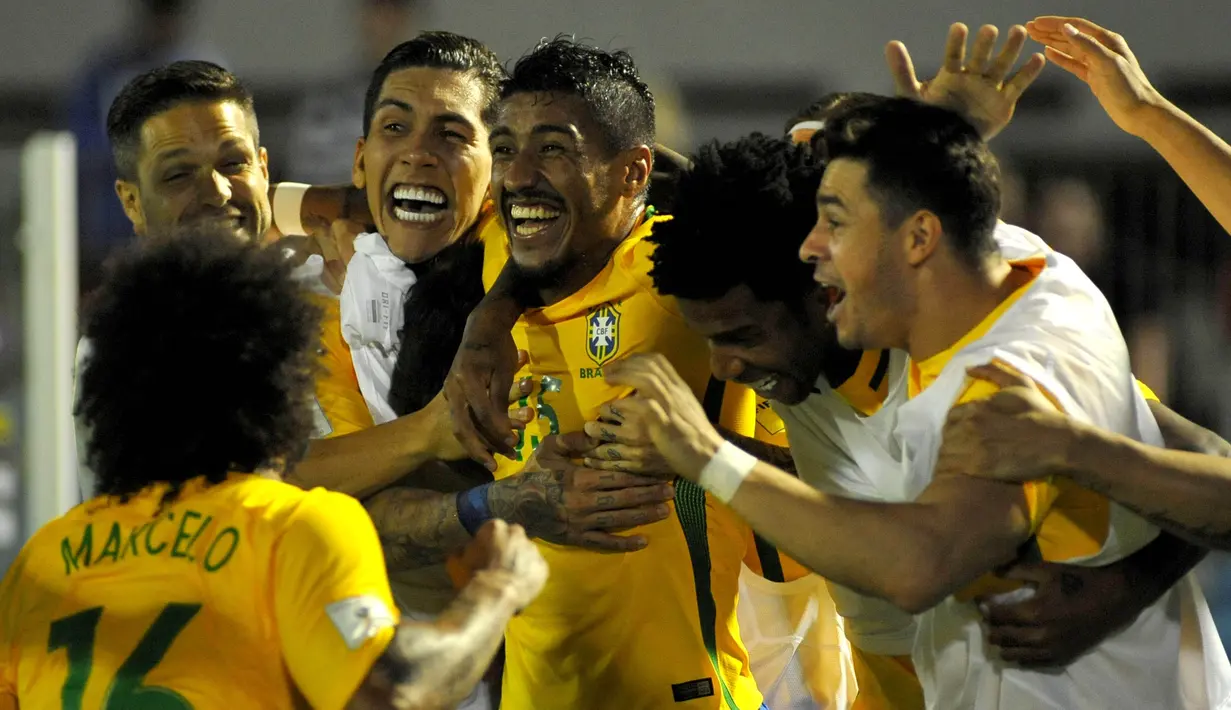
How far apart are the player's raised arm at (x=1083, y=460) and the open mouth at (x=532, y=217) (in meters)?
1.21

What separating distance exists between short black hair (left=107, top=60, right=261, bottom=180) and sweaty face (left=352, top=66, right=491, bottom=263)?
65 cm

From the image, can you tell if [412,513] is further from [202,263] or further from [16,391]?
[16,391]

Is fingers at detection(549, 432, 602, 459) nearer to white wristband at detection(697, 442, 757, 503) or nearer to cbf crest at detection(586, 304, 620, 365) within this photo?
cbf crest at detection(586, 304, 620, 365)

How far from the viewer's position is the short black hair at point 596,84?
12.1 feet

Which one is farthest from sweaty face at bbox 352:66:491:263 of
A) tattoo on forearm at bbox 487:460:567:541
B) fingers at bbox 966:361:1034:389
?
fingers at bbox 966:361:1034:389

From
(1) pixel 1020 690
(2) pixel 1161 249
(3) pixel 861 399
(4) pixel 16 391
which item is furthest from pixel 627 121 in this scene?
(2) pixel 1161 249

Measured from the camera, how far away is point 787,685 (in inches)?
184

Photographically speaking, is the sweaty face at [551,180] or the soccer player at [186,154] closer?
the sweaty face at [551,180]

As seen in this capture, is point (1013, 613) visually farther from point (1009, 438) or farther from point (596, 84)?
point (596, 84)

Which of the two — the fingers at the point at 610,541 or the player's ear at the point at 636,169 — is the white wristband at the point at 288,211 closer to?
the player's ear at the point at 636,169

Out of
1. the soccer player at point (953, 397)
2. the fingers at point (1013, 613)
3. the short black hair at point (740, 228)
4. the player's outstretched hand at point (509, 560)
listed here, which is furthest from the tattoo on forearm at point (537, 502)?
the fingers at point (1013, 613)

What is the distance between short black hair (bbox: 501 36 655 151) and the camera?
3703 mm

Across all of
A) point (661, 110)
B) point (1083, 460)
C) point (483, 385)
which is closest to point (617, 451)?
point (483, 385)

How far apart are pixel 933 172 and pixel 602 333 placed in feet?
3.12
